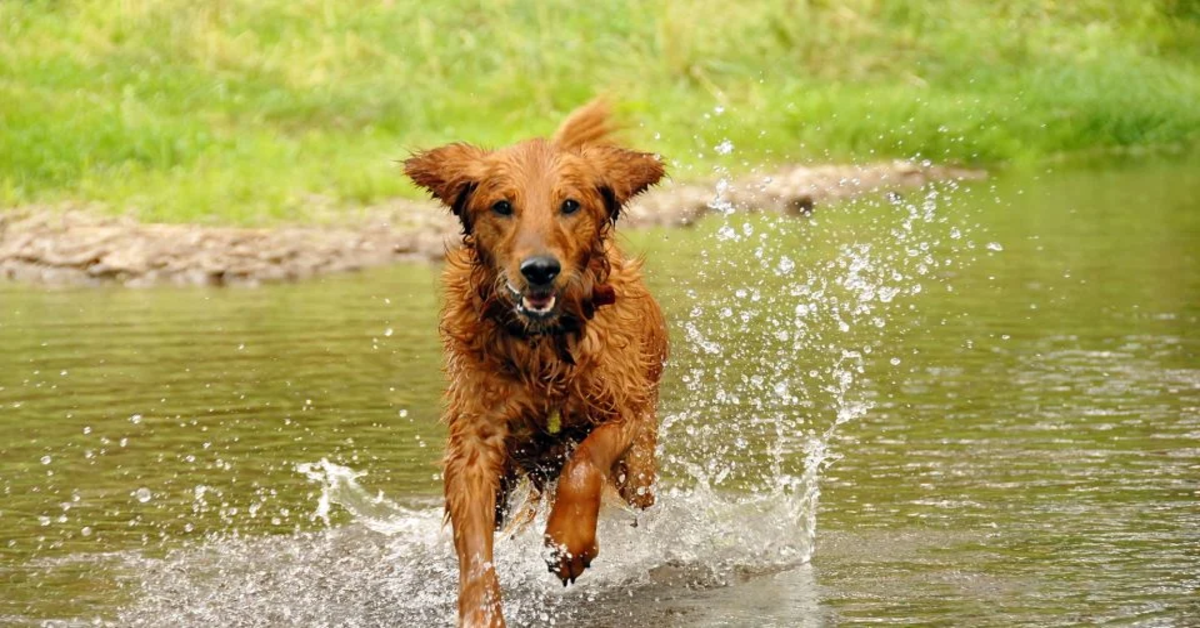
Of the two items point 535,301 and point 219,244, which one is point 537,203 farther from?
point 219,244

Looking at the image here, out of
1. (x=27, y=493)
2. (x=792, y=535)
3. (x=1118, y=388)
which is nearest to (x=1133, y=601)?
(x=792, y=535)

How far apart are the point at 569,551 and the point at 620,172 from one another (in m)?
1.39

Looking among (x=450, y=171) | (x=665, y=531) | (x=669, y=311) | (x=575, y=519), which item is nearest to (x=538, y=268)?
(x=450, y=171)

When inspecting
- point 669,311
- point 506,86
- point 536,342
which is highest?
point 536,342

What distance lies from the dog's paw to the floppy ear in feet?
3.93

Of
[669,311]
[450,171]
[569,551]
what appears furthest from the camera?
[669,311]

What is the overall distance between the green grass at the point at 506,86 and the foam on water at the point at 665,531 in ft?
25.7

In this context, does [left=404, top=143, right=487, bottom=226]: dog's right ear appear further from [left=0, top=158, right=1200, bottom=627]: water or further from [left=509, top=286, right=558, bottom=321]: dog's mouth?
[left=0, top=158, right=1200, bottom=627]: water

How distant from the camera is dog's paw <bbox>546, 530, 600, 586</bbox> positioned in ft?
20.6

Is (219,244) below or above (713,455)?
below

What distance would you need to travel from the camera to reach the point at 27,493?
27.2ft

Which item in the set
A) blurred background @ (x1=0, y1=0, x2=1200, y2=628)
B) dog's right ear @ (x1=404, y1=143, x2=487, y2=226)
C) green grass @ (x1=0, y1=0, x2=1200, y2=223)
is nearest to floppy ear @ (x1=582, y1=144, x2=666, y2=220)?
dog's right ear @ (x1=404, y1=143, x2=487, y2=226)

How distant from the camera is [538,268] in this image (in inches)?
242

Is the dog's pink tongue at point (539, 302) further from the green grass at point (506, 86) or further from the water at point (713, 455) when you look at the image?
the green grass at point (506, 86)
